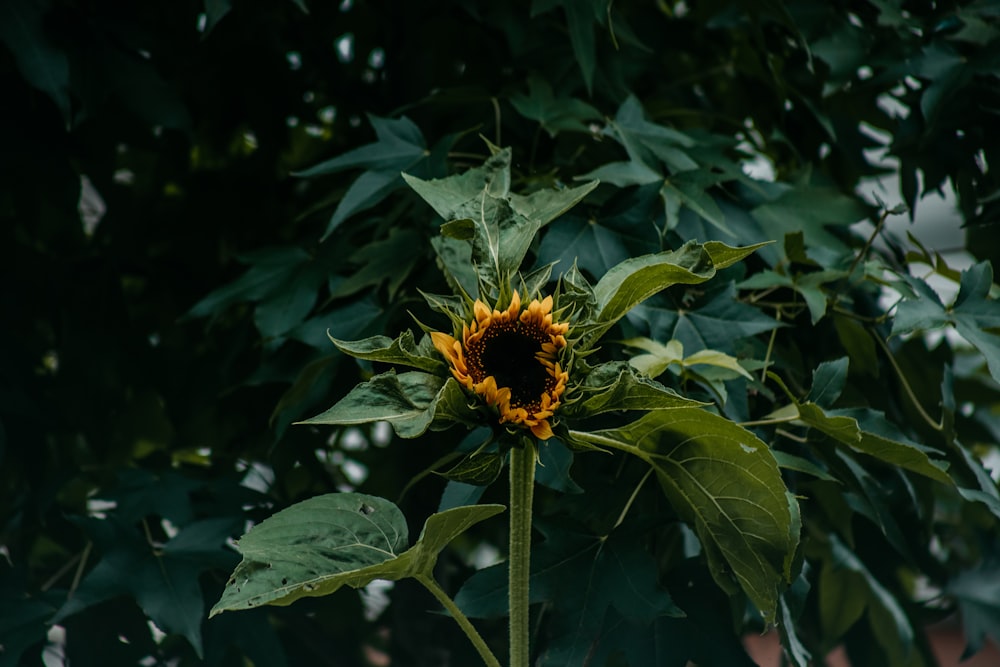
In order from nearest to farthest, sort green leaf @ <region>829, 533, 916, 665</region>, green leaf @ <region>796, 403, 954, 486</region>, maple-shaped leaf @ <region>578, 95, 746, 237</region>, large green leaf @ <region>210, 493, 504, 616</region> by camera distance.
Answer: large green leaf @ <region>210, 493, 504, 616</region>, green leaf @ <region>796, 403, 954, 486</region>, maple-shaped leaf @ <region>578, 95, 746, 237</region>, green leaf @ <region>829, 533, 916, 665</region>

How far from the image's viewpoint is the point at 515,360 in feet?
1.41

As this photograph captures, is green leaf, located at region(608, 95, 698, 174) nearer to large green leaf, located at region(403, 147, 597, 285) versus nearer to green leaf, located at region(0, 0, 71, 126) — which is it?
large green leaf, located at region(403, 147, 597, 285)

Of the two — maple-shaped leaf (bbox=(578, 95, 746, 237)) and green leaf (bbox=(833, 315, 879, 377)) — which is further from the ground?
maple-shaped leaf (bbox=(578, 95, 746, 237))

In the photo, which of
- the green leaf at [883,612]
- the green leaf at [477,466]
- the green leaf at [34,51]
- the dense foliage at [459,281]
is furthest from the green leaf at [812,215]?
the green leaf at [34,51]

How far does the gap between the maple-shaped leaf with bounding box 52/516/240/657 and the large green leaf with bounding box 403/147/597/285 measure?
0.32 metres

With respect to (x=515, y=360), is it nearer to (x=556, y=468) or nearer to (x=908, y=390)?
(x=556, y=468)

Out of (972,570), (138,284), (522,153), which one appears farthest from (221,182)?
(972,570)

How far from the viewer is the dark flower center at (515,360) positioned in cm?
43

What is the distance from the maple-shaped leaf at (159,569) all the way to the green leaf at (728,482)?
12.9 inches

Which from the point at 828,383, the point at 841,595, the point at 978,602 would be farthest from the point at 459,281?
the point at 978,602

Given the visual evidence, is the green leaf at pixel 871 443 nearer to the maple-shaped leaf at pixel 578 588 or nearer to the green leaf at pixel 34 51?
the maple-shaped leaf at pixel 578 588

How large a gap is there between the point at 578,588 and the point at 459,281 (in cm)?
20

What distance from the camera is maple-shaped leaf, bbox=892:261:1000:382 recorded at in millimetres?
604

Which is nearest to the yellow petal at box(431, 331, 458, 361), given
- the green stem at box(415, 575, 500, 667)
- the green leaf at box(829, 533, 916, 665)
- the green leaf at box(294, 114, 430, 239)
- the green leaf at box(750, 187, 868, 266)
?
the green stem at box(415, 575, 500, 667)
